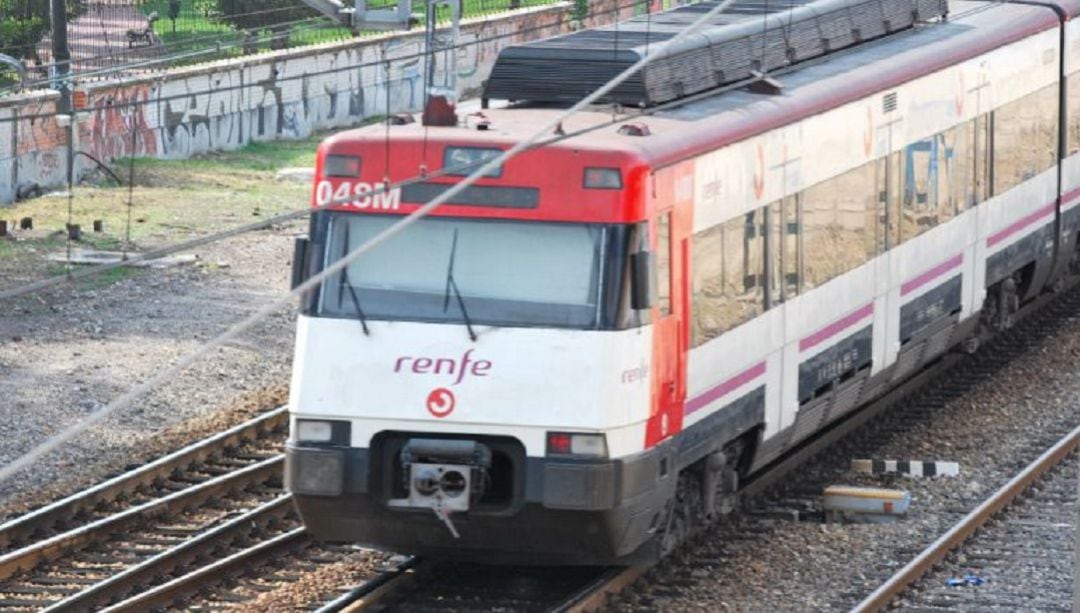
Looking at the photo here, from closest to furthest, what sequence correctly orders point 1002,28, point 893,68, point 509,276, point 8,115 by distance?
point 509,276 < point 893,68 < point 1002,28 < point 8,115

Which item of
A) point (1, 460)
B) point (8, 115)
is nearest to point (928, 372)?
point (1, 460)

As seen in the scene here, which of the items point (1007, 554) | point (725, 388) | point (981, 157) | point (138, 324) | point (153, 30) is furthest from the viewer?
point (153, 30)

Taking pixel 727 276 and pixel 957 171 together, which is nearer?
pixel 727 276

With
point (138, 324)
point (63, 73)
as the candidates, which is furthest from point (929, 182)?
point (63, 73)

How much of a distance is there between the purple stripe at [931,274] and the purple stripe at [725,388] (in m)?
3.05

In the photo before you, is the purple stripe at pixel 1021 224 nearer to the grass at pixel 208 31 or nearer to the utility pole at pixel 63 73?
the utility pole at pixel 63 73

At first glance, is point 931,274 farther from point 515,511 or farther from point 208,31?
point 208,31

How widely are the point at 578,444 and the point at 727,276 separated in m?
A: 2.07

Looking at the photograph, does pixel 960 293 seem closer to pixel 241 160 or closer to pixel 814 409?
pixel 814 409

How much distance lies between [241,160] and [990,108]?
17751 mm

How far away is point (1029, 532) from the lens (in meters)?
15.9

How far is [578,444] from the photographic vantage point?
12570 mm

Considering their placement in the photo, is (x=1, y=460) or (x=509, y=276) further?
(x=1, y=460)

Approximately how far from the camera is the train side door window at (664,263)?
13070 mm
